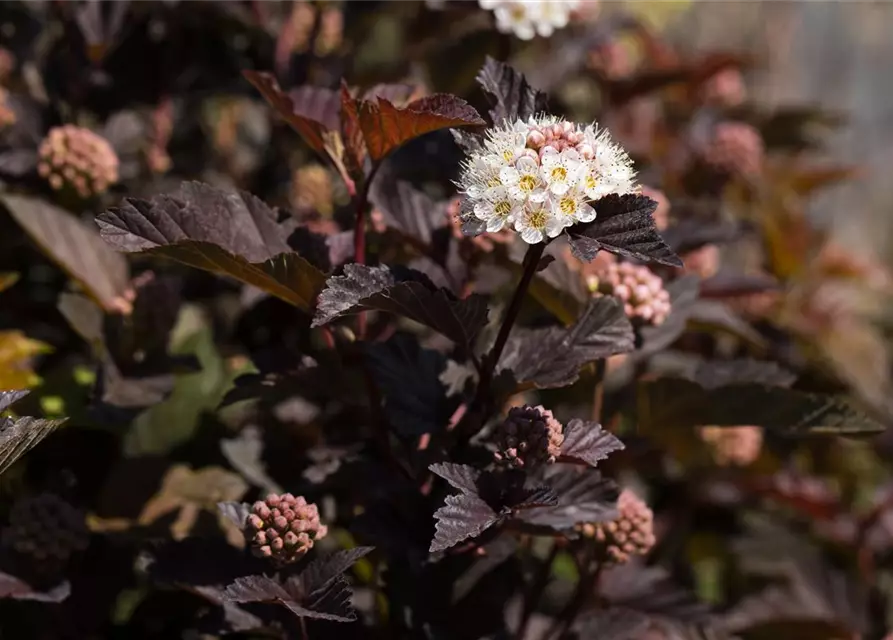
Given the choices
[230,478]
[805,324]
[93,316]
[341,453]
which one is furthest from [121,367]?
[805,324]

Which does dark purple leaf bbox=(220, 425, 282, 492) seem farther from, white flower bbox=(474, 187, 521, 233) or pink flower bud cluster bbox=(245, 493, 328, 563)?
white flower bbox=(474, 187, 521, 233)

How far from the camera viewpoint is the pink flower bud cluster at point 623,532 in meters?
1.03

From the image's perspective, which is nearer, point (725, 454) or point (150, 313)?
point (150, 313)

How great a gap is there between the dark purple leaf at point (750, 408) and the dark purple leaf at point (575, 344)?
19 centimetres

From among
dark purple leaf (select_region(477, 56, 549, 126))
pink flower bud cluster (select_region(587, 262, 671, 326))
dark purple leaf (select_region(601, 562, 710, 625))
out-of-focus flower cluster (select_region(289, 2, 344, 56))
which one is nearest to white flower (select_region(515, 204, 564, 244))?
dark purple leaf (select_region(477, 56, 549, 126))

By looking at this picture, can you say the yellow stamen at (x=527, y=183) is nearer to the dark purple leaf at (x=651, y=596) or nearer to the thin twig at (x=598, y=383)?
the thin twig at (x=598, y=383)

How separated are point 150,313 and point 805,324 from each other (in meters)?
1.36

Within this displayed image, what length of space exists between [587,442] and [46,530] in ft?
1.90

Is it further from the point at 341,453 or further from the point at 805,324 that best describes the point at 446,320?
the point at 805,324

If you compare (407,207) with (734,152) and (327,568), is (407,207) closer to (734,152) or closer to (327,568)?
(327,568)

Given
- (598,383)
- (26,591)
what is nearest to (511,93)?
(598,383)

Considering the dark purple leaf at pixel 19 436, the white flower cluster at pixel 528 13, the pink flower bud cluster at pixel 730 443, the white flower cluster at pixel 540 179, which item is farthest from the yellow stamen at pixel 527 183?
the pink flower bud cluster at pixel 730 443

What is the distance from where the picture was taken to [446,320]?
0.87 m

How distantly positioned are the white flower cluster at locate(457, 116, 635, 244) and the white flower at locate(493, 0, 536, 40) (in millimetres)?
519
